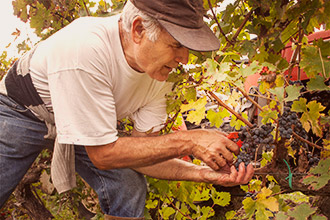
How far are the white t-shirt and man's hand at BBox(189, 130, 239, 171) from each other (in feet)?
1.49

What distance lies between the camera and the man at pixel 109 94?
5.73 feet

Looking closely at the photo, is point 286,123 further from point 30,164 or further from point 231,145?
point 30,164

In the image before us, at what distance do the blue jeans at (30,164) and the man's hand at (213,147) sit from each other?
69cm

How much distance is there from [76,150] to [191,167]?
0.82 meters

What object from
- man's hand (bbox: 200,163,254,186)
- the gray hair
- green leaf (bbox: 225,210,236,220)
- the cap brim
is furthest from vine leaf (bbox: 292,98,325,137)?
green leaf (bbox: 225,210,236,220)

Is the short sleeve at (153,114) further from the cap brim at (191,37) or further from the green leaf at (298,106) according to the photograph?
the green leaf at (298,106)

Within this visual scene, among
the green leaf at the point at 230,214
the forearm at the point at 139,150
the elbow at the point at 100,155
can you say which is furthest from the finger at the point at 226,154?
the green leaf at the point at 230,214

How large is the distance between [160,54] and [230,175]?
0.75 meters

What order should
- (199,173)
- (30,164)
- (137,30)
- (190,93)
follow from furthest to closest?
1. (30,164)
2. (199,173)
3. (190,93)
4. (137,30)

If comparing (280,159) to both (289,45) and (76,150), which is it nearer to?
(76,150)

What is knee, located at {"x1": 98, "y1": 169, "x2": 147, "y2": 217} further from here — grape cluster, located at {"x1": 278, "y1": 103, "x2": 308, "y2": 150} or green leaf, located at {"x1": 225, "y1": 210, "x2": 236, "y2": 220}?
grape cluster, located at {"x1": 278, "y1": 103, "x2": 308, "y2": 150}

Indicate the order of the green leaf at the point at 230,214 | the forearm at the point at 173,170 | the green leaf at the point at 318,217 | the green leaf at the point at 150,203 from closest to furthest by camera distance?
the green leaf at the point at 318,217
the forearm at the point at 173,170
the green leaf at the point at 230,214
the green leaf at the point at 150,203

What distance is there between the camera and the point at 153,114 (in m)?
2.38

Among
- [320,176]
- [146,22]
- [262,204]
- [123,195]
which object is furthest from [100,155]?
[320,176]
